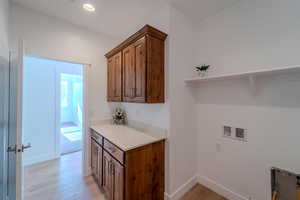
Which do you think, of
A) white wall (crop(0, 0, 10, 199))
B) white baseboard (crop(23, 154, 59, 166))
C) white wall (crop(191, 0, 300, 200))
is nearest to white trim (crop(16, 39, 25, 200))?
white wall (crop(0, 0, 10, 199))

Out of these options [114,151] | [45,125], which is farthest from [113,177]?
[45,125]

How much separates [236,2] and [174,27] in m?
0.92

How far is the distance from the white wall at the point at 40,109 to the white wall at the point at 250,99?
2.86 metres

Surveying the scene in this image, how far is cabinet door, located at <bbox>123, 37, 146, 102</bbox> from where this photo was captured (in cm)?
180

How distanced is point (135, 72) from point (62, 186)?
2230 millimetres

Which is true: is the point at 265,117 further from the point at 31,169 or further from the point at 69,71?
the point at 69,71

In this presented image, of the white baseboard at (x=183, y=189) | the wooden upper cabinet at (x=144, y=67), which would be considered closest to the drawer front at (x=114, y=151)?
the wooden upper cabinet at (x=144, y=67)

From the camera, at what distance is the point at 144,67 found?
177 cm

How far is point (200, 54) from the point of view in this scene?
7.50 ft

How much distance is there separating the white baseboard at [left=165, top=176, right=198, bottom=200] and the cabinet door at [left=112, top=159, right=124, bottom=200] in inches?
28.6

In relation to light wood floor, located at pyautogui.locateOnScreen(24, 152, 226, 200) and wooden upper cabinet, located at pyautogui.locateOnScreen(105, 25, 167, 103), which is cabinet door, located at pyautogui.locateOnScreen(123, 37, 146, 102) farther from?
light wood floor, located at pyautogui.locateOnScreen(24, 152, 226, 200)

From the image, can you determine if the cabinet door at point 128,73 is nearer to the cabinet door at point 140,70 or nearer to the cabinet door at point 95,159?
the cabinet door at point 140,70

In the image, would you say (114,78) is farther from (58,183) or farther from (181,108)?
(58,183)

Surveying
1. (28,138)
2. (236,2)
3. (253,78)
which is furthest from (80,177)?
(236,2)
